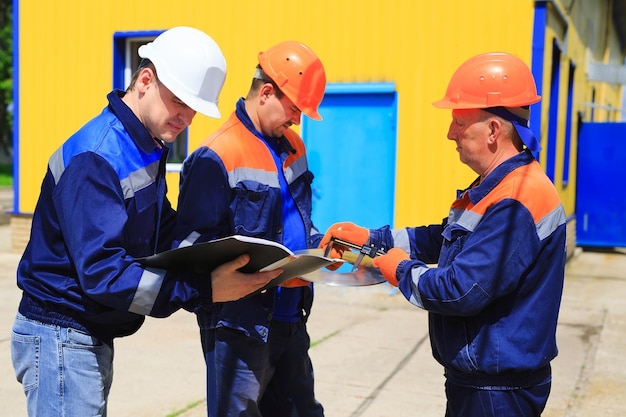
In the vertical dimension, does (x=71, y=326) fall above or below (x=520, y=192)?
below

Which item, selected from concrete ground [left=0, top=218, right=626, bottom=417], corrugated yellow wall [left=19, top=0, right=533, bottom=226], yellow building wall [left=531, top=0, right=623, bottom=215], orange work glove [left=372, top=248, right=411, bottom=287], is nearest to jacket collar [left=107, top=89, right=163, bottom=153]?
orange work glove [left=372, top=248, right=411, bottom=287]

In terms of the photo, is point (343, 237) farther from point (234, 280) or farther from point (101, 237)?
point (101, 237)

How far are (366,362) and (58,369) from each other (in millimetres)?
3802

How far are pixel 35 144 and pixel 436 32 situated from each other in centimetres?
569

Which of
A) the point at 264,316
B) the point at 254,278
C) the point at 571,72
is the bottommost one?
the point at 264,316

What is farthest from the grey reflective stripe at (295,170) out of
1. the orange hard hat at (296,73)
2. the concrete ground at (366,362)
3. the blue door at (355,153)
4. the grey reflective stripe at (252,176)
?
the blue door at (355,153)

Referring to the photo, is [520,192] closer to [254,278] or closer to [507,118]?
[507,118]

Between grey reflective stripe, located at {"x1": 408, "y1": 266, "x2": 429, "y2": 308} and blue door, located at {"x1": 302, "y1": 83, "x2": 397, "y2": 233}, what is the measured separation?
594 centimetres

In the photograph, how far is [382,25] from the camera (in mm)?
8453

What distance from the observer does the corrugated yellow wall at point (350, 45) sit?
8164 millimetres

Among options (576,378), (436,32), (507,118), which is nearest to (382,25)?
(436,32)

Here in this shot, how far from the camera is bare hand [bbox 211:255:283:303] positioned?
2.39 m

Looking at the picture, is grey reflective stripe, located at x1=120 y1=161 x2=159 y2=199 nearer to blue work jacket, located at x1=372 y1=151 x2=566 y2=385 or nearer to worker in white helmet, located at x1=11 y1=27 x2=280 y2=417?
worker in white helmet, located at x1=11 y1=27 x2=280 y2=417

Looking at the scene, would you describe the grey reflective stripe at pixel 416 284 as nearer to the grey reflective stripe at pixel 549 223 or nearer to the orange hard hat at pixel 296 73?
the grey reflective stripe at pixel 549 223
